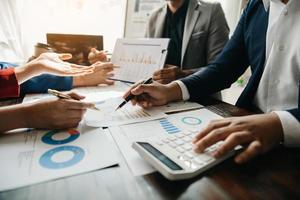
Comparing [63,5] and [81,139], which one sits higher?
[63,5]

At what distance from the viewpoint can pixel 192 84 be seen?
83cm

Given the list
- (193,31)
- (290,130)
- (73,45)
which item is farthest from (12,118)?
(193,31)

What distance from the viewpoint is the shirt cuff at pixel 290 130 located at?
0.49 m

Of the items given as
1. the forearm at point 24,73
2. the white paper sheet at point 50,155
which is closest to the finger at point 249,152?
the white paper sheet at point 50,155

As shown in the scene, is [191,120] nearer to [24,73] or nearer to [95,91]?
[95,91]

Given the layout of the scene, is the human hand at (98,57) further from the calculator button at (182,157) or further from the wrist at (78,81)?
the calculator button at (182,157)

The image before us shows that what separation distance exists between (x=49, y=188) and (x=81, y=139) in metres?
0.16

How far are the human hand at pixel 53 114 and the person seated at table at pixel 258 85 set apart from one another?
0.21 metres

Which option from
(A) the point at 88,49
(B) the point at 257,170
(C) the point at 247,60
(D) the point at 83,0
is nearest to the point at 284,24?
(C) the point at 247,60

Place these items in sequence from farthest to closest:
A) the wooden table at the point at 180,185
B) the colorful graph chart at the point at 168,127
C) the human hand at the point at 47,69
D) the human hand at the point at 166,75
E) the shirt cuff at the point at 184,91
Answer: the human hand at the point at 166,75, the human hand at the point at 47,69, the shirt cuff at the point at 184,91, the colorful graph chart at the point at 168,127, the wooden table at the point at 180,185

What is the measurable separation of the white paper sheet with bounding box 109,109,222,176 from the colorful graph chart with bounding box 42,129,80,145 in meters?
0.09

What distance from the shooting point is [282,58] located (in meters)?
0.71

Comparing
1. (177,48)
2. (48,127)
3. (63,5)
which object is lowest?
(48,127)

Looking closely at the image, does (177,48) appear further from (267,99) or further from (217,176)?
(217,176)
